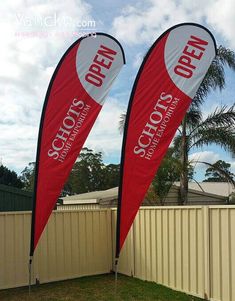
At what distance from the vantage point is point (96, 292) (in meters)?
8.38

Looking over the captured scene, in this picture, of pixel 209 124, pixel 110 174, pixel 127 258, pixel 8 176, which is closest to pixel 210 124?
pixel 209 124

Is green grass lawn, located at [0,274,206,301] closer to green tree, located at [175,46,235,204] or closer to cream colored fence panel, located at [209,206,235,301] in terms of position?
cream colored fence panel, located at [209,206,235,301]

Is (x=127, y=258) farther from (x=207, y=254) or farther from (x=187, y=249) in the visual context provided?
(x=207, y=254)

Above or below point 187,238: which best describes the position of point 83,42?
above

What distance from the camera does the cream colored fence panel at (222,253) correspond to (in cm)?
691

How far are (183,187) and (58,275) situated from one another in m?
6.97

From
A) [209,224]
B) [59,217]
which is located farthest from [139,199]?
[59,217]

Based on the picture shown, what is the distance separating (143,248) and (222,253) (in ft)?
8.04

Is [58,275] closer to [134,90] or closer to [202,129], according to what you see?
[134,90]

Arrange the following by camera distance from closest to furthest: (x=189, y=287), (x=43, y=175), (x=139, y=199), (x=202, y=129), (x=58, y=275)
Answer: (x=139, y=199) < (x=43, y=175) < (x=189, y=287) < (x=58, y=275) < (x=202, y=129)

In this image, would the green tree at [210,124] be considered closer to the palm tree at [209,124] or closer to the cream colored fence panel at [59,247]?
the palm tree at [209,124]

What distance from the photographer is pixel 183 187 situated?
1530 centimetres

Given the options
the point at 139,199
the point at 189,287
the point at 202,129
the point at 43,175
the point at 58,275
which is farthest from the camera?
the point at 202,129

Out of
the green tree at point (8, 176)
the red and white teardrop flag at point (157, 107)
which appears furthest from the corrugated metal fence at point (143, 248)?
the green tree at point (8, 176)
